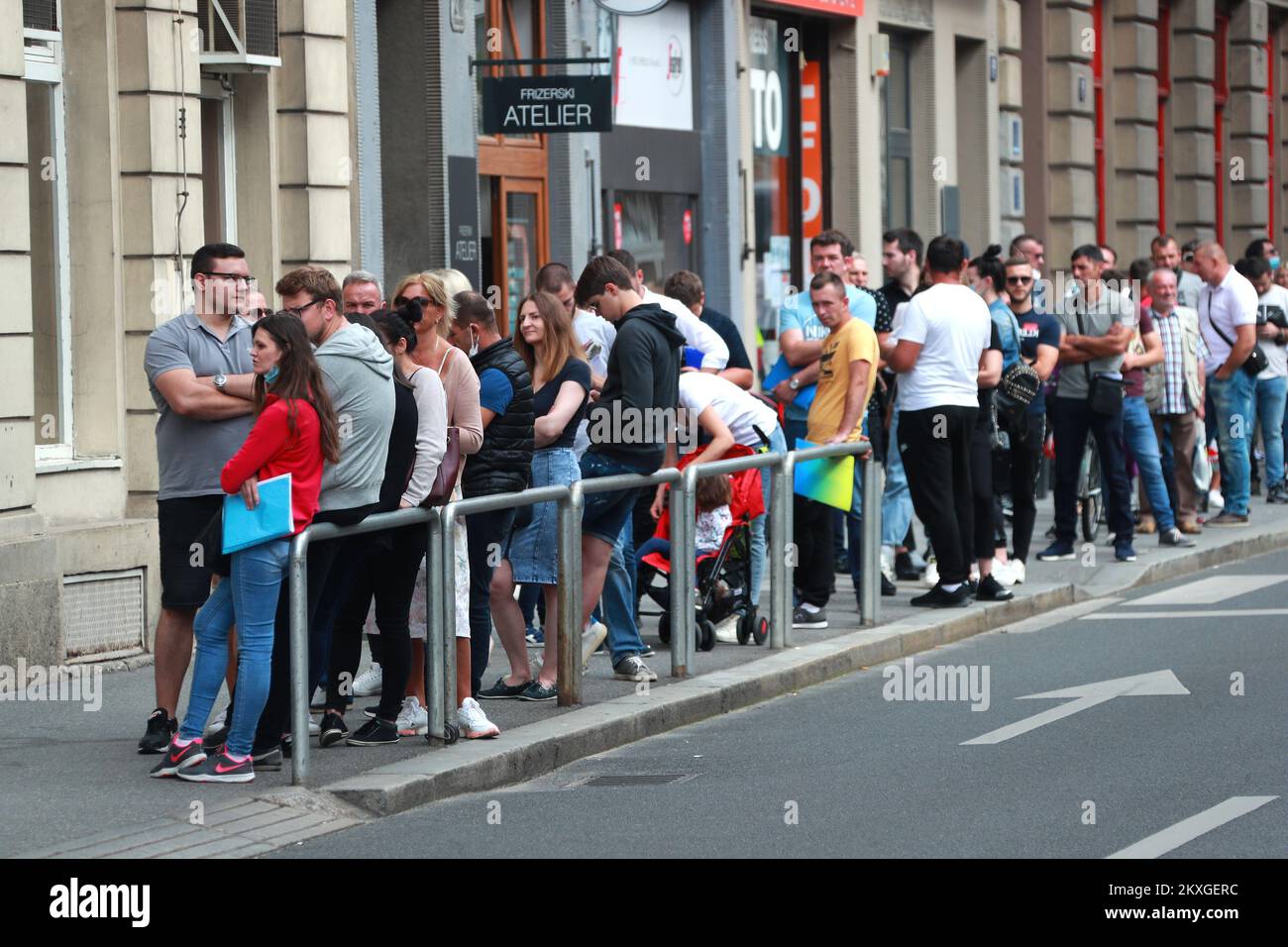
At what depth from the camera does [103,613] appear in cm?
1166

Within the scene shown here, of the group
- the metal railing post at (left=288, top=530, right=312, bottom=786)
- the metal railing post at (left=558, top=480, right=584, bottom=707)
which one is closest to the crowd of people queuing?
the metal railing post at (left=558, top=480, right=584, bottom=707)

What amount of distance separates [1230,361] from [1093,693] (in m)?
8.10

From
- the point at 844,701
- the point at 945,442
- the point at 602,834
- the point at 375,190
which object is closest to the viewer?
the point at 602,834

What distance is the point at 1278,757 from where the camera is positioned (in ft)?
28.1

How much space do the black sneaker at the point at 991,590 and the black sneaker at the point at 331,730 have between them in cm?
531

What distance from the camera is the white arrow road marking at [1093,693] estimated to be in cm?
950

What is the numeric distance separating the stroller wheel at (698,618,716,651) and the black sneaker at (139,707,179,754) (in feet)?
10.5

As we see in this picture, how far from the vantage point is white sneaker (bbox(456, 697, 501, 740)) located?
29.3 ft

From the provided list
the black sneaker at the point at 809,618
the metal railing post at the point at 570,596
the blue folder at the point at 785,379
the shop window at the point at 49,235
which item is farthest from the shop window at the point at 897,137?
the metal railing post at the point at 570,596

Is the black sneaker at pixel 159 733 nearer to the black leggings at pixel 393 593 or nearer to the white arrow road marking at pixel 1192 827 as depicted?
the black leggings at pixel 393 593

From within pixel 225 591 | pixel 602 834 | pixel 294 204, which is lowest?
pixel 602 834
